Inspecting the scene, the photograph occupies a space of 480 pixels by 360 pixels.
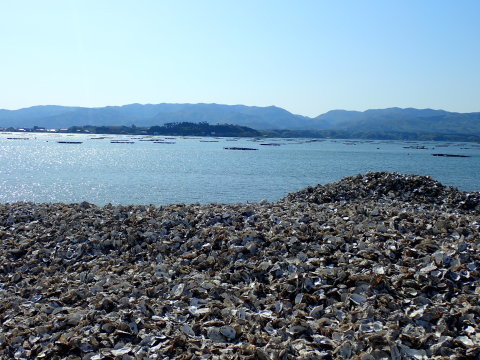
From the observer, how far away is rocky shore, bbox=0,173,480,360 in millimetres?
5906

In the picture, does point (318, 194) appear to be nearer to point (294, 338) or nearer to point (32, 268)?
point (32, 268)

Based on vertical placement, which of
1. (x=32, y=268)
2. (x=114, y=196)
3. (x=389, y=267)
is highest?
(x=389, y=267)

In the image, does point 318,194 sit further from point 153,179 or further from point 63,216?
point 153,179

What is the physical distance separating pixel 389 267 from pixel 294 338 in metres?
2.66

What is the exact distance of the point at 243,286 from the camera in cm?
782

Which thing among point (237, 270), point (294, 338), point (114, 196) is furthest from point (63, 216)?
point (114, 196)

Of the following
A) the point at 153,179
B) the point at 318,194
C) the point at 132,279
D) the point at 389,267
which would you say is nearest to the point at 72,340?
the point at 132,279

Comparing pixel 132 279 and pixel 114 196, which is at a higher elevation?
pixel 132 279

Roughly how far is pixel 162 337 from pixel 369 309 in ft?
9.51

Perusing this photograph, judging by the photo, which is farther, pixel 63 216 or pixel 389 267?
pixel 63 216

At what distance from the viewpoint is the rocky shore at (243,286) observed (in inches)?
233

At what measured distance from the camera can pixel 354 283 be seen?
7395 mm

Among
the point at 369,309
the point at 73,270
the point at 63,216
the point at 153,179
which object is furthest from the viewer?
the point at 153,179

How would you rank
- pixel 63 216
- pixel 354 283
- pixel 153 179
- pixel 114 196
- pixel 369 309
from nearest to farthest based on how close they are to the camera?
1. pixel 369 309
2. pixel 354 283
3. pixel 63 216
4. pixel 114 196
5. pixel 153 179
